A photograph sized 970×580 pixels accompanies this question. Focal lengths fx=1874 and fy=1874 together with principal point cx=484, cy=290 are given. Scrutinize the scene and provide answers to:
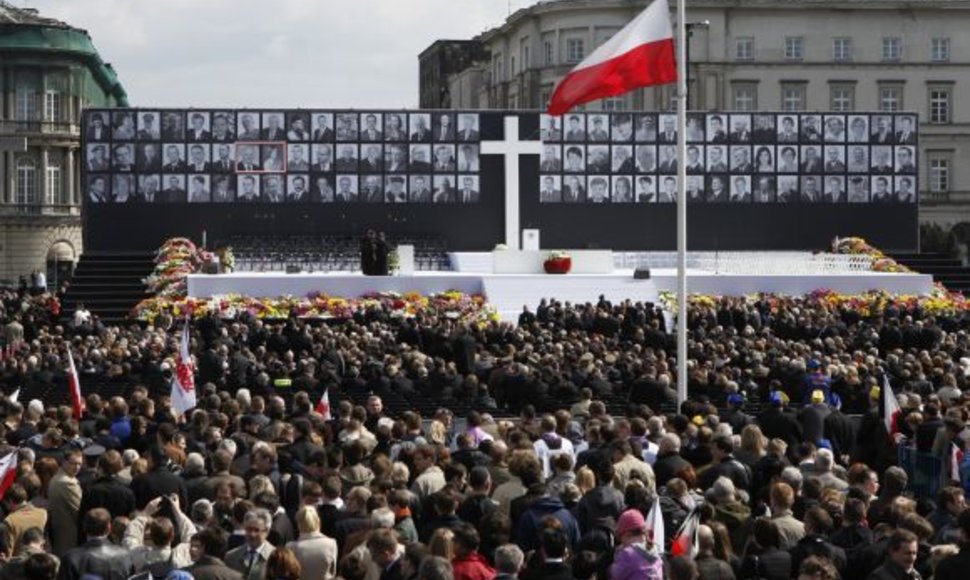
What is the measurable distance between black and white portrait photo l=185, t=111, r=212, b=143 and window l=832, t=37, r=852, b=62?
4745cm

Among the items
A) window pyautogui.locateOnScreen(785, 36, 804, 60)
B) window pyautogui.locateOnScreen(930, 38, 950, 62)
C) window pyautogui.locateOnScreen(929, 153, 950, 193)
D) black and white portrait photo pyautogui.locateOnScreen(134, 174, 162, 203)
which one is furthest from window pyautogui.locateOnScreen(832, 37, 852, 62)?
black and white portrait photo pyautogui.locateOnScreen(134, 174, 162, 203)

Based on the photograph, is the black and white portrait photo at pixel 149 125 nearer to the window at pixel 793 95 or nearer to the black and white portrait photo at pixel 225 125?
the black and white portrait photo at pixel 225 125

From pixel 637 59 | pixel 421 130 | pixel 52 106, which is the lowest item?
pixel 637 59

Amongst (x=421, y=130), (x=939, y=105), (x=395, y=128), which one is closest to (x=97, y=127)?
(x=395, y=128)

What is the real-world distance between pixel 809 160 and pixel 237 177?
59.2 feet

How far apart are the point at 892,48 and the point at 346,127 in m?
46.8

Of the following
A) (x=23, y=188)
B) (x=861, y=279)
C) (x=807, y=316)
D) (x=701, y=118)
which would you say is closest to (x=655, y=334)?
(x=807, y=316)

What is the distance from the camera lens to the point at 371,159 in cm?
5759

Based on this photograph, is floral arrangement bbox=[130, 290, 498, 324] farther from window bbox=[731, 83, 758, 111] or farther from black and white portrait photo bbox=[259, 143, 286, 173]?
window bbox=[731, 83, 758, 111]

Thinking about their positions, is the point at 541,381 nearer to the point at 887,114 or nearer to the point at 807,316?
the point at 807,316

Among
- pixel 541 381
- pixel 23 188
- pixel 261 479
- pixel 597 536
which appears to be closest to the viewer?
pixel 597 536

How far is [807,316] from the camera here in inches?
1561

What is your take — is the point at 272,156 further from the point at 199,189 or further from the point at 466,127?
the point at 466,127

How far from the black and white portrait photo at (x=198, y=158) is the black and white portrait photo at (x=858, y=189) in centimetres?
2025
